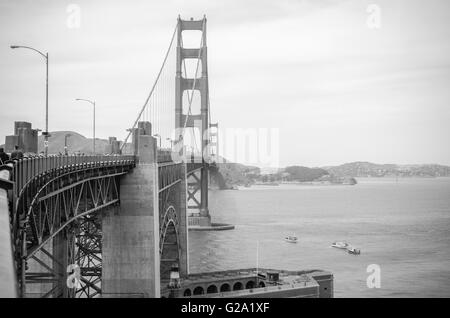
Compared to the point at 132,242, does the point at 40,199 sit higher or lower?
higher

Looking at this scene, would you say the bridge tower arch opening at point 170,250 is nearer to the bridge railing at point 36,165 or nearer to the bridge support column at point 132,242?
the bridge support column at point 132,242

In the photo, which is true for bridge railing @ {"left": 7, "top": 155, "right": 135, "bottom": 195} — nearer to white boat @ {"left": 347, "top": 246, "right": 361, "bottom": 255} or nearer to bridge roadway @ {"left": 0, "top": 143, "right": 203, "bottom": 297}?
bridge roadway @ {"left": 0, "top": 143, "right": 203, "bottom": 297}

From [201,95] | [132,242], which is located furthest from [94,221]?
[201,95]

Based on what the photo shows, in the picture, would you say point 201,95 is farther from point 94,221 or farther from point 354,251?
point 94,221

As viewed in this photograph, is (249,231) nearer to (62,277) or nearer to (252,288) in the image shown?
(252,288)

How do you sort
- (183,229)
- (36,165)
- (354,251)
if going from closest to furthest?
(36,165) < (183,229) < (354,251)

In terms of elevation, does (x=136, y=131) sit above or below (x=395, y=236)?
above

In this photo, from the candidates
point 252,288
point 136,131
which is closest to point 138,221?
point 136,131

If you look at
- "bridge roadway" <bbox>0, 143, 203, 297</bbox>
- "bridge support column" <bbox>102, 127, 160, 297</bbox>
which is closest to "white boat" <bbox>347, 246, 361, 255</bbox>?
"bridge support column" <bbox>102, 127, 160, 297</bbox>
